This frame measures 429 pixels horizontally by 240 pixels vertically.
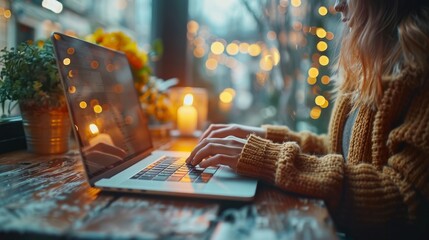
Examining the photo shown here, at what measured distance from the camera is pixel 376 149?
2.36 ft

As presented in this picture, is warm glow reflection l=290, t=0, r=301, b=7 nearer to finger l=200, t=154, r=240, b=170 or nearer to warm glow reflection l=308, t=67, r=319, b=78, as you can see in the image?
warm glow reflection l=308, t=67, r=319, b=78

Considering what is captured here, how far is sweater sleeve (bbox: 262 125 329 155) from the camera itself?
1.02 meters

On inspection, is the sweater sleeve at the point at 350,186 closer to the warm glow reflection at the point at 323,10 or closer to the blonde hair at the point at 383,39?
the blonde hair at the point at 383,39

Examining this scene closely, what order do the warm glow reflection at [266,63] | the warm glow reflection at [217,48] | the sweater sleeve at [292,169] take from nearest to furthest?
the sweater sleeve at [292,169], the warm glow reflection at [266,63], the warm glow reflection at [217,48]

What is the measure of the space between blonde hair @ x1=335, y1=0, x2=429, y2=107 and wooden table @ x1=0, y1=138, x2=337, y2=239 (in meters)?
0.34

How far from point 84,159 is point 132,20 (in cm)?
135

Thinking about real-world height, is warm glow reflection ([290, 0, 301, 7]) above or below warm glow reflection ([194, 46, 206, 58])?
above

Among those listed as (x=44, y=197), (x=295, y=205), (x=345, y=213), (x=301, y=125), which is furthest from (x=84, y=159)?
(x=301, y=125)

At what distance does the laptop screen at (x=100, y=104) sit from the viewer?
0.71 metres

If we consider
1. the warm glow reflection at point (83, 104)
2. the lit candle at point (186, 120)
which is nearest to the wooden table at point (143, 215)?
the warm glow reflection at point (83, 104)

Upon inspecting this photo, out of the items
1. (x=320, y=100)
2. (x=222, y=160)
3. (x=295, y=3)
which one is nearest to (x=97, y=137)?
(x=222, y=160)

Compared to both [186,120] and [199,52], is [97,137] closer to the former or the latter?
[186,120]

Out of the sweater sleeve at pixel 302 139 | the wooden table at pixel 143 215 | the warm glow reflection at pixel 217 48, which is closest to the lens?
the wooden table at pixel 143 215

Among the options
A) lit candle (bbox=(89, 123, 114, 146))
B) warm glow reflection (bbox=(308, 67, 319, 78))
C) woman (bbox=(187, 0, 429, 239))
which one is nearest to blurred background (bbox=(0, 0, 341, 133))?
warm glow reflection (bbox=(308, 67, 319, 78))
